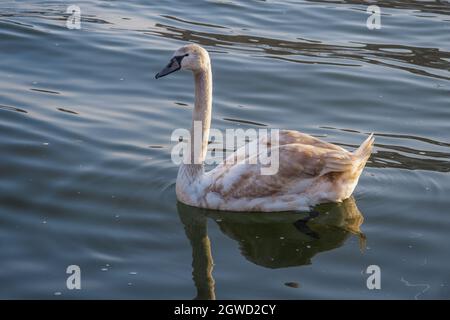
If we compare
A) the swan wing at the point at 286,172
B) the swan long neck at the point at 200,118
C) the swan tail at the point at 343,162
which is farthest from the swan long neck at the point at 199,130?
the swan tail at the point at 343,162

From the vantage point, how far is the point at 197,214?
31.2 ft

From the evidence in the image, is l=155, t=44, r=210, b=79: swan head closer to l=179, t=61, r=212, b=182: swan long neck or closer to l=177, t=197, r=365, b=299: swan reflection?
l=179, t=61, r=212, b=182: swan long neck

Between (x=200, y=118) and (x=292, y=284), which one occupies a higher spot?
(x=200, y=118)

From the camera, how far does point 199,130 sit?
973cm

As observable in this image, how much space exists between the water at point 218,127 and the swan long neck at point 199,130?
1.23ft

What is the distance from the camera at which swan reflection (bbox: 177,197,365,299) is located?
862 centimetres

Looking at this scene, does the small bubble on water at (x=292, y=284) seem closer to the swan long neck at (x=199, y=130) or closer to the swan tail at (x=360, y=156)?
the swan tail at (x=360, y=156)

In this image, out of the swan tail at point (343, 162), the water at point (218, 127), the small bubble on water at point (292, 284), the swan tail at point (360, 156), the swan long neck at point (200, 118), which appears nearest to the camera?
the small bubble on water at point (292, 284)

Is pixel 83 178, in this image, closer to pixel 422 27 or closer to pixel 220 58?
pixel 220 58

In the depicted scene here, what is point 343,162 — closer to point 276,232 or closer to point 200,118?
point 276,232

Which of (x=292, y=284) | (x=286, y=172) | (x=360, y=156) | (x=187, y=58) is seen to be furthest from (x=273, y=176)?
(x=292, y=284)

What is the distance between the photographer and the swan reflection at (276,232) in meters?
8.62

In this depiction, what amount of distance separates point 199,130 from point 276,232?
134 centimetres
